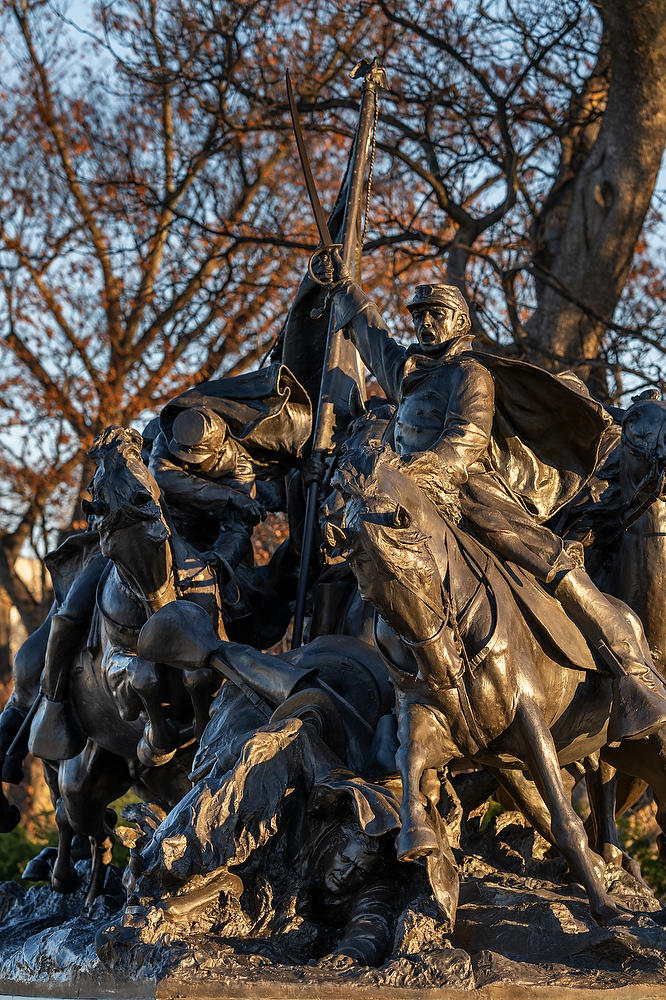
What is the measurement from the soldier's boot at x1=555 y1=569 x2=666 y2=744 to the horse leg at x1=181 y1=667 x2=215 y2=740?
1.64 metres

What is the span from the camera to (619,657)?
4.89 meters

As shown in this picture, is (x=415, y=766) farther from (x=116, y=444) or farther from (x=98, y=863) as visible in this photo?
(x=98, y=863)

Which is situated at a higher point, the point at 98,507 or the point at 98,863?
the point at 98,507

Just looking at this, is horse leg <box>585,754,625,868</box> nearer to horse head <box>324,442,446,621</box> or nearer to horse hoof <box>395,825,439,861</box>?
horse hoof <box>395,825,439,861</box>

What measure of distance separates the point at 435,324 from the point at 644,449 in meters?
1.07

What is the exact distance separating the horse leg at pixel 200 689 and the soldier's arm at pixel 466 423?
1.49 m

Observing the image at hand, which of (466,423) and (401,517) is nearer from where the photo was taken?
(401,517)

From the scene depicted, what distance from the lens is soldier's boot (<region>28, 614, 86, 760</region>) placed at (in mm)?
6375

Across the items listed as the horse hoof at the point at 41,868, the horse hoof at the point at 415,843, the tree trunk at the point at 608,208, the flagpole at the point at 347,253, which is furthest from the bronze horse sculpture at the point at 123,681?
the tree trunk at the point at 608,208

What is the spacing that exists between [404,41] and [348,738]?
11.3 meters

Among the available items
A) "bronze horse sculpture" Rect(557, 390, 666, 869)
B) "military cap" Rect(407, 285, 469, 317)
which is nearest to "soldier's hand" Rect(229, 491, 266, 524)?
"bronze horse sculpture" Rect(557, 390, 666, 869)

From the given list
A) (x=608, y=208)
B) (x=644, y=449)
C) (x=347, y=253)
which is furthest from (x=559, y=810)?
(x=608, y=208)

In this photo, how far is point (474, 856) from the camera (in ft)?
17.9

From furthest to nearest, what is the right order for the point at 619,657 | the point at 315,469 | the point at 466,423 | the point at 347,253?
the point at 347,253, the point at 315,469, the point at 466,423, the point at 619,657
